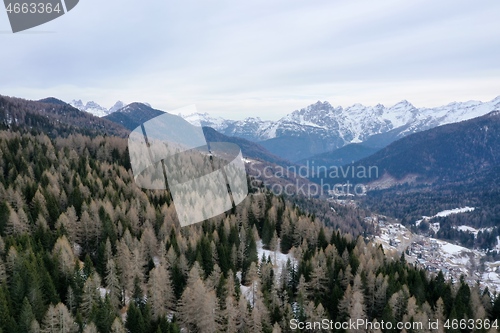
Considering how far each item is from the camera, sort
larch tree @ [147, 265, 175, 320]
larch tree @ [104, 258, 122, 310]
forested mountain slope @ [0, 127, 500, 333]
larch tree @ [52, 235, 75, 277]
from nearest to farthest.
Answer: forested mountain slope @ [0, 127, 500, 333]
larch tree @ [147, 265, 175, 320]
larch tree @ [104, 258, 122, 310]
larch tree @ [52, 235, 75, 277]

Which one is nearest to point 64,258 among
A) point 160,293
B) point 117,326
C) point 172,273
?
point 160,293

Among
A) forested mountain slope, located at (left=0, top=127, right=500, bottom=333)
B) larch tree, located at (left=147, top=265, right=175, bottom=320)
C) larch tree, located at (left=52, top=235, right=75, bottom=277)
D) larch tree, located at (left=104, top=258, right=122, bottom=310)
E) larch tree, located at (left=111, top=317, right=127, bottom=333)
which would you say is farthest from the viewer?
larch tree, located at (left=52, top=235, right=75, bottom=277)

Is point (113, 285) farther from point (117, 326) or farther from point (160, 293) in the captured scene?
point (117, 326)

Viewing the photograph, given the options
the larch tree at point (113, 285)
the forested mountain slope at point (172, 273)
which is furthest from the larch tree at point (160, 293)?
the larch tree at point (113, 285)

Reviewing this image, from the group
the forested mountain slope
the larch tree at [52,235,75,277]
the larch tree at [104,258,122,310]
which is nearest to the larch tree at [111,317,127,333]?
the forested mountain slope

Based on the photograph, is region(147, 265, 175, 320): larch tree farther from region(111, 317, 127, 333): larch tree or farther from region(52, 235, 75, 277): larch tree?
region(52, 235, 75, 277): larch tree

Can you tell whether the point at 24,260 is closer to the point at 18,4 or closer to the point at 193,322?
the point at 193,322

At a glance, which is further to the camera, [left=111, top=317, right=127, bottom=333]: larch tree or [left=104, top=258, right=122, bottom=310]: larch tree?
[left=104, top=258, right=122, bottom=310]: larch tree

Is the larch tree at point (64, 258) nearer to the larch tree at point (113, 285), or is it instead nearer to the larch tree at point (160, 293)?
the larch tree at point (113, 285)

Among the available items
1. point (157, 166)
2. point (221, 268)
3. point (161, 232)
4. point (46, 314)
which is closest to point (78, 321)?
point (46, 314)
